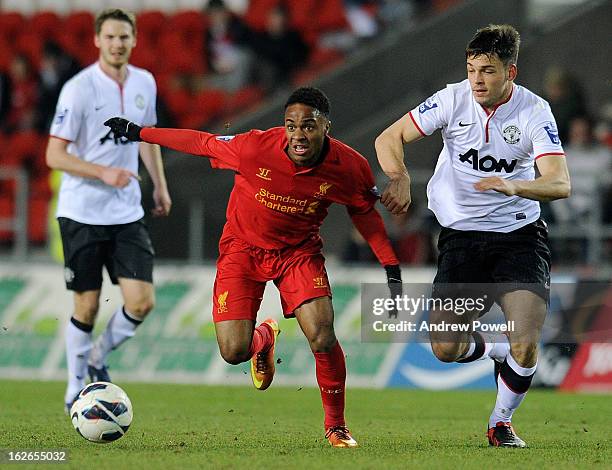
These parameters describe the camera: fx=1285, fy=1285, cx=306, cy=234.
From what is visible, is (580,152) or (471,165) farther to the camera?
(580,152)

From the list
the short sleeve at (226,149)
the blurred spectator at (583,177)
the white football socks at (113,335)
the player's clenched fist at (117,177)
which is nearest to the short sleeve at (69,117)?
the player's clenched fist at (117,177)

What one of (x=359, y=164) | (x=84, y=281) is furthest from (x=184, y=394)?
(x=359, y=164)

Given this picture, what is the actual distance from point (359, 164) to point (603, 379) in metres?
6.33

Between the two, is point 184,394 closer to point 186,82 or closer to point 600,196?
point 600,196

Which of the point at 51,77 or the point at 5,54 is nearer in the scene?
the point at 51,77

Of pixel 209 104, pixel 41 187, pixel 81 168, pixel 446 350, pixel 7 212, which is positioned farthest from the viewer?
pixel 209 104

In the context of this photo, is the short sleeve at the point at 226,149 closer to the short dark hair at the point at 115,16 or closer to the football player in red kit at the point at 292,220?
the football player in red kit at the point at 292,220

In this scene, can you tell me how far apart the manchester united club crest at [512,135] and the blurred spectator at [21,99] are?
10.8 meters

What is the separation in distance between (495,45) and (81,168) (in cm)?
313

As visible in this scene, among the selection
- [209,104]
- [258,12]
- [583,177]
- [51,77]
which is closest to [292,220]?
[583,177]

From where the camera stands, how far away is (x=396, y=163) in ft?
25.2

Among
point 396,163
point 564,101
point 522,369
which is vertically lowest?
point 522,369

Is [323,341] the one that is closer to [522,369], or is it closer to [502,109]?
[522,369]

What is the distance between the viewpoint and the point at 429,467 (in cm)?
665
